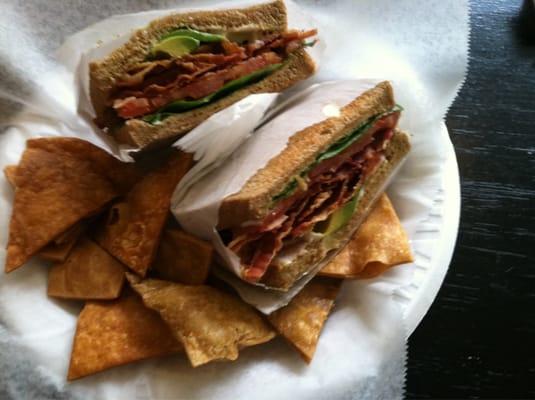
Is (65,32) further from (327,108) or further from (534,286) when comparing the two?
(534,286)

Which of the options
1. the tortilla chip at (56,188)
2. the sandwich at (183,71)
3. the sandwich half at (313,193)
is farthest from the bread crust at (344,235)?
the tortilla chip at (56,188)

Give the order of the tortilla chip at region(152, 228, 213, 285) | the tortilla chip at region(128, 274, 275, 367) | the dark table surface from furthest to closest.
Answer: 1. the dark table surface
2. the tortilla chip at region(152, 228, 213, 285)
3. the tortilla chip at region(128, 274, 275, 367)

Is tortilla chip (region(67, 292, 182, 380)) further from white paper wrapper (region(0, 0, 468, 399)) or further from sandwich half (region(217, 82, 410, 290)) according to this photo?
sandwich half (region(217, 82, 410, 290))

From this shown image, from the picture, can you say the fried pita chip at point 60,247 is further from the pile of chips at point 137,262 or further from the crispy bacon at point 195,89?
the crispy bacon at point 195,89

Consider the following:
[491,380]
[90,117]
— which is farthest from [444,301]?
[90,117]

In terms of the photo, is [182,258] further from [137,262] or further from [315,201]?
[315,201]

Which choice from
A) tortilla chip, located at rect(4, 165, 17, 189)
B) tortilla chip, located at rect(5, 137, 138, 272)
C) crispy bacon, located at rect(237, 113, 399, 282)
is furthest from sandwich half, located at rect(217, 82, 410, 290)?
tortilla chip, located at rect(4, 165, 17, 189)
